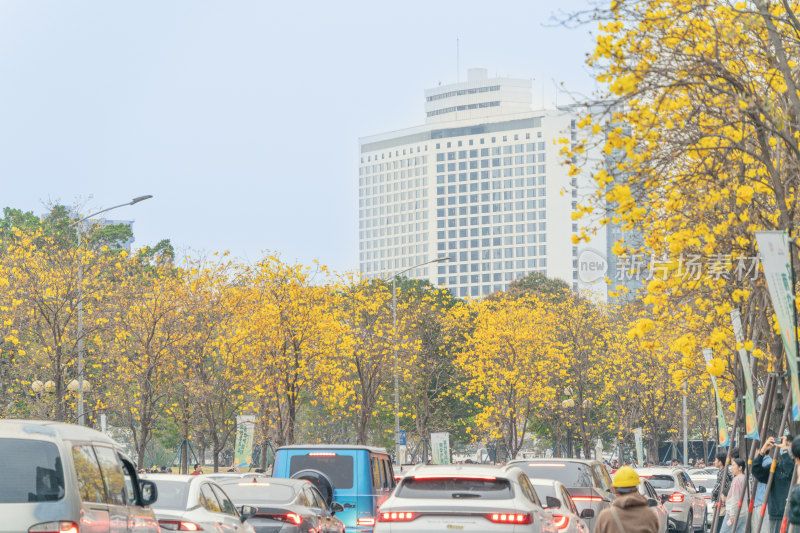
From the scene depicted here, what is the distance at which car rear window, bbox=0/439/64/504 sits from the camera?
27.6ft

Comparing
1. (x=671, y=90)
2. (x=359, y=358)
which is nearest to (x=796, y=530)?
(x=671, y=90)

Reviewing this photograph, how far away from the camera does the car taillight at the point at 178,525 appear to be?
12.5m

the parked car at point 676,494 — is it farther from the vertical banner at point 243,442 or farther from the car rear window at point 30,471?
the car rear window at point 30,471

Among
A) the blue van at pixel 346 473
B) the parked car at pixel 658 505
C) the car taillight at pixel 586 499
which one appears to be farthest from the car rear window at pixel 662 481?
the blue van at pixel 346 473

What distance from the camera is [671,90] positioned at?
11867 mm

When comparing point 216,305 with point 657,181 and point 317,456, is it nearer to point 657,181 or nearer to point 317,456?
point 317,456

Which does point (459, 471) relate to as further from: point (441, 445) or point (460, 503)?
point (441, 445)

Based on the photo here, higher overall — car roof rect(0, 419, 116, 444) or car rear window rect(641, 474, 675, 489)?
car roof rect(0, 419, 116, 444)

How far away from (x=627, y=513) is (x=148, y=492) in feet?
16.1

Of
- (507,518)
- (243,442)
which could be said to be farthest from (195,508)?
(243,442)

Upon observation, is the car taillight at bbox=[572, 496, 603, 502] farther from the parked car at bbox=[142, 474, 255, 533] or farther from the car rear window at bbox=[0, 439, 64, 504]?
the car rear window at bbox=[0, 439, 64, 504]

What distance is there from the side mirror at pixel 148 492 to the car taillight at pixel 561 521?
6.32 m

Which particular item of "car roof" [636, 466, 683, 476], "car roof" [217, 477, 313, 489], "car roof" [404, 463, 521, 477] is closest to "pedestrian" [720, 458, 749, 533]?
"car roof" [404, 463, 521, 477]

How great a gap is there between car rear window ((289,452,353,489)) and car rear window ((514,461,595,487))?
2.97 m
